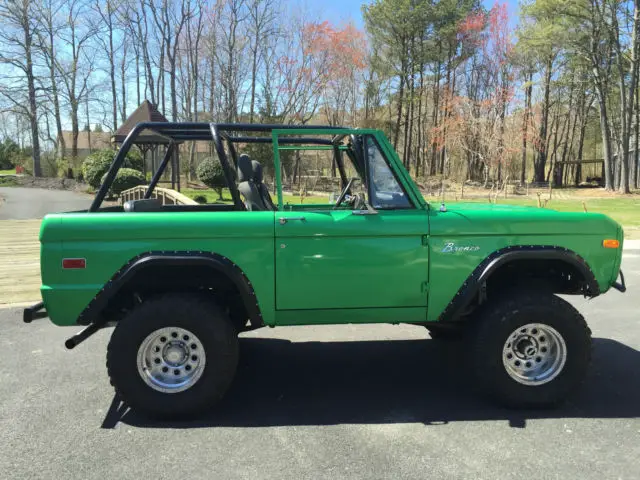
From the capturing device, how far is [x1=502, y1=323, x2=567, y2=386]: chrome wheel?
354 centimetres

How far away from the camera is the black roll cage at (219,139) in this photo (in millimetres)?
3686

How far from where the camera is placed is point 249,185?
383 centimetres

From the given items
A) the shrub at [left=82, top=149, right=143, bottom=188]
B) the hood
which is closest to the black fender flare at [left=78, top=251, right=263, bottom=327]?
the hood

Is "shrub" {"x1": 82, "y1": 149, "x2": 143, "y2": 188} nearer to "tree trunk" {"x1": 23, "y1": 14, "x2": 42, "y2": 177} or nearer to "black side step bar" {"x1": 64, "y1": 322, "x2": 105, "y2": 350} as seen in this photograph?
"tree trunk" {"x1": 23, "y1": 14, "x2": 42, "y2": 177}

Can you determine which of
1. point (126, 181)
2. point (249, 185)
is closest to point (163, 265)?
point (249, 185)

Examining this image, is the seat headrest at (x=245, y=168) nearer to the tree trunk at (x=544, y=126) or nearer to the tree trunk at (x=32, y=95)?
the tree trunk at (x=544, y=126)

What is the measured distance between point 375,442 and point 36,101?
152 feet

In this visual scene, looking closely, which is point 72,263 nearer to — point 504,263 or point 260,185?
point 260,185

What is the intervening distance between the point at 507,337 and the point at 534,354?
28cm

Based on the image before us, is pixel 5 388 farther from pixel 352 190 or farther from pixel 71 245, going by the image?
pixel 352 190

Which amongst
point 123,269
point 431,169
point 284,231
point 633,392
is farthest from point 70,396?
point 431,169

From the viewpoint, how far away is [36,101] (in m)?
40.8

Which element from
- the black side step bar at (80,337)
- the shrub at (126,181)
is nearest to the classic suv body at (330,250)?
the black side step bar at (80,337)

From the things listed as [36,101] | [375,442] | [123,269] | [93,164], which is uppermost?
[36,101]
